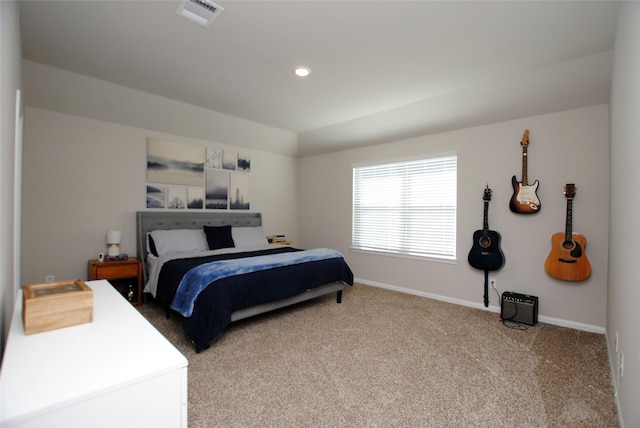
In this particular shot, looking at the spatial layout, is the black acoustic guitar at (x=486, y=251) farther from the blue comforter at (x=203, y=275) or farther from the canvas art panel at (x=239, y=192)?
the canvas art panel at (x=239, y=192)

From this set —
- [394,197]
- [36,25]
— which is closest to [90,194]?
[36,25]

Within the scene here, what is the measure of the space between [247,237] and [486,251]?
333 cm

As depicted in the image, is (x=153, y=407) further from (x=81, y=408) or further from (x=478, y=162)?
(x=478, y=162)

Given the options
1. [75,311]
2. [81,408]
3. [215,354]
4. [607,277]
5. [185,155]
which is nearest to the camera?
[81,408]

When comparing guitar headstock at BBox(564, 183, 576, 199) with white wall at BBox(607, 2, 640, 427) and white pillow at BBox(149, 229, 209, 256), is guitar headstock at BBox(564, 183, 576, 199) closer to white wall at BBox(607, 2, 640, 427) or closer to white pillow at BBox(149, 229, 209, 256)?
white wall at BBox(607, 2, 640, 427)

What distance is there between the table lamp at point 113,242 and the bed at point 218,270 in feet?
0.87

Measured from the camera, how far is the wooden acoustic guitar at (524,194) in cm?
333

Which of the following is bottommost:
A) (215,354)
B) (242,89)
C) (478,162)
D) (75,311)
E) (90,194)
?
(215,354)

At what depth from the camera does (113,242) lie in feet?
12.0

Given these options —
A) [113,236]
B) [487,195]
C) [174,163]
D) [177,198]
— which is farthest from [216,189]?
[487,195]

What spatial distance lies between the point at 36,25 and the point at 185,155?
86.4 inches

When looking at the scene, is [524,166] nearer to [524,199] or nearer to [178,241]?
[524,199]

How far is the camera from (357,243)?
203 inches

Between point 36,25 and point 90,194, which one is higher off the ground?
point 36,25
